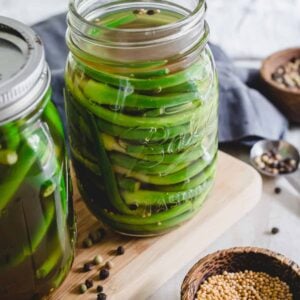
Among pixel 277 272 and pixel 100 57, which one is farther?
pixel 277 272

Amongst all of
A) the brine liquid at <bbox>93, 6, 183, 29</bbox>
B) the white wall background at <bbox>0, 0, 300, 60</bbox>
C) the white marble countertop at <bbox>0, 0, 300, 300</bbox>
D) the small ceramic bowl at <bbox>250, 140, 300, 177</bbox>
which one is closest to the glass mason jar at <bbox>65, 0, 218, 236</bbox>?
the brine liquid at <bbox>93, 6, 183, 29</bbox>

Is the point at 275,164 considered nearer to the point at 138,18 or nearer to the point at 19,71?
the point at 138,18

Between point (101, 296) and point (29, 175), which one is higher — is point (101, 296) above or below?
below

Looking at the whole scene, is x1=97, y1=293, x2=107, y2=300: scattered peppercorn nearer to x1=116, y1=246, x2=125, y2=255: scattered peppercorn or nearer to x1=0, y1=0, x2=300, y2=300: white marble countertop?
x1=116, y1=246, x2=125, y2=255: scattered peppercorn

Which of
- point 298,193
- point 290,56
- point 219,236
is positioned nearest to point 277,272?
point 219,236

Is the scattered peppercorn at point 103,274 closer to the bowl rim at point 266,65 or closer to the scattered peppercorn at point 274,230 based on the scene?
the scattered peppercorn at point 274,230

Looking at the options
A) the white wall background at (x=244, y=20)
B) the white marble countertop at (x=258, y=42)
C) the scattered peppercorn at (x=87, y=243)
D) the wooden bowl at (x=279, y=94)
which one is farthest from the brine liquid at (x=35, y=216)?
the white wall background at (x=244, y=20)

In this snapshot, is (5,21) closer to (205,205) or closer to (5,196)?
(5,196)

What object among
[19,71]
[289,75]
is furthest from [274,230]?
[19,71]
